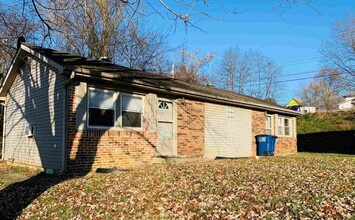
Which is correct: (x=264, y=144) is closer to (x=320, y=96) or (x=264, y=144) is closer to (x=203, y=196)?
(x=203, y=196)

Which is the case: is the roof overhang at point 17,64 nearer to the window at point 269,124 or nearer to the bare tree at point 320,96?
the window at point 269,124

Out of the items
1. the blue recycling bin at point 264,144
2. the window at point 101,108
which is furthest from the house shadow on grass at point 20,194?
the blue recycling bin at point 264,144

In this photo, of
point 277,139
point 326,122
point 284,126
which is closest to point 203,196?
point 277,139

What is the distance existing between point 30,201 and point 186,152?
7.35 m

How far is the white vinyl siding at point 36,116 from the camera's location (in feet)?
33.3

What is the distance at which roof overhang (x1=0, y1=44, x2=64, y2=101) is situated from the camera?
10943mm

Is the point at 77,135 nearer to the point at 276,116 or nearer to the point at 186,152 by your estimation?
the point at 186,152

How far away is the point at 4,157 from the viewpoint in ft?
48.6

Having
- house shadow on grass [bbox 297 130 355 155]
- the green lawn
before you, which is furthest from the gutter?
house shadow on grass [bbox 297 130 355 155]

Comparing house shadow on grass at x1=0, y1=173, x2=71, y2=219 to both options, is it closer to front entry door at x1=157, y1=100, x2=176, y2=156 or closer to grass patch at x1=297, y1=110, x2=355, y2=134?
front entry door at x1=157, y1=100, x2=176, y2=156

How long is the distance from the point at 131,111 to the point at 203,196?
19.7 feet

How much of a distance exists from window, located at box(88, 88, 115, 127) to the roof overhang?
1.49 metres

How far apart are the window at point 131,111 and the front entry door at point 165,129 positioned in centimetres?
113

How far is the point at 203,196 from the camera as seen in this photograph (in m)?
5.96
